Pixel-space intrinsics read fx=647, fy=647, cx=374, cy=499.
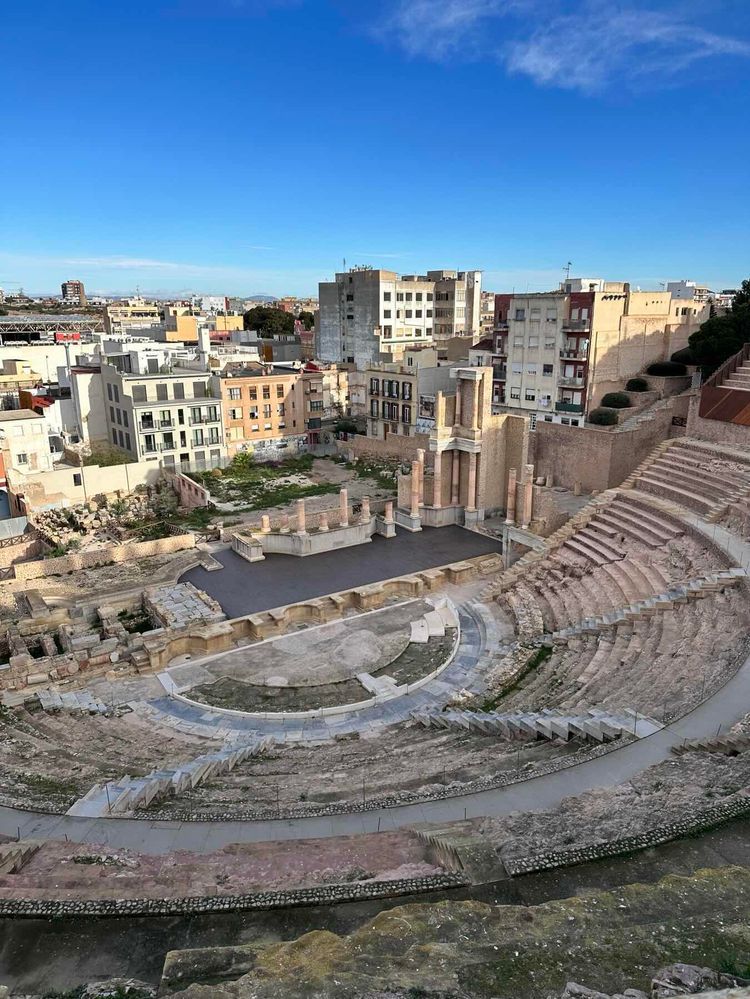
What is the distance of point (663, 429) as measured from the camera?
43219 mm

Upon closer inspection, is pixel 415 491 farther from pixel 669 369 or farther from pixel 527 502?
pixel 669 369

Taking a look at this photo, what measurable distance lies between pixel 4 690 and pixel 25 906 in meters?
16.0

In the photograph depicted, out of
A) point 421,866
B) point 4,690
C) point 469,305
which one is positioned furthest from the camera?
point 469,305

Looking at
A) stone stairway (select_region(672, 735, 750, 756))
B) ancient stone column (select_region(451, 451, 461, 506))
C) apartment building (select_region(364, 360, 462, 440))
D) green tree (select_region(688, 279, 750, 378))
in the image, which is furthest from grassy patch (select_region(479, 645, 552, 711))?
apartment building (select_region(364, 360, 462, 440))

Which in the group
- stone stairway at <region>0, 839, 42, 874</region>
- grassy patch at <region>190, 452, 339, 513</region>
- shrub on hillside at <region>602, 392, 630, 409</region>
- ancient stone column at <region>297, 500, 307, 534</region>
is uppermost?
shrub on hillside at <region>602, 392, 630, 409</region>

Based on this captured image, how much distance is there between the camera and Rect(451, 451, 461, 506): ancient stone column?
40.3 m

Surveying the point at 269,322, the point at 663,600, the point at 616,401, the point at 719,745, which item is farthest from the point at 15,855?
the point at 269,322

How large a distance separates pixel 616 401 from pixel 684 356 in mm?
7249

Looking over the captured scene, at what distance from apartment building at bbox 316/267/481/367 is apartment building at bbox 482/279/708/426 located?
24976 mm

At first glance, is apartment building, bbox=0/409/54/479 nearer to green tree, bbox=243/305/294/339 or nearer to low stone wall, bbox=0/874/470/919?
low stone wall, bbox=0/874/470/919

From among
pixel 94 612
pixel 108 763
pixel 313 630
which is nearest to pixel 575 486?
pixel 313 630

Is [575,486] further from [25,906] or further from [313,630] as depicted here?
[25,906]

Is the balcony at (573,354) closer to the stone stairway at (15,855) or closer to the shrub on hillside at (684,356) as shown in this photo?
the shrub on hillside at (684,356)

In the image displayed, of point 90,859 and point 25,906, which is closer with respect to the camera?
point 25,906
